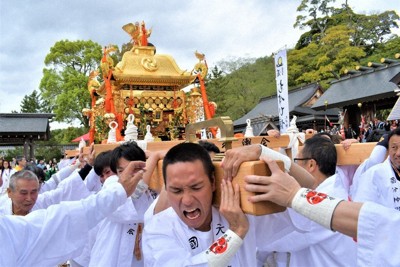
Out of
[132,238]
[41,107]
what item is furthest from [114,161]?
[41,107]

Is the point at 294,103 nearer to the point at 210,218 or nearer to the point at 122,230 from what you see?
the point at 122,230

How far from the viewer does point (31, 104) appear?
51.8 meters

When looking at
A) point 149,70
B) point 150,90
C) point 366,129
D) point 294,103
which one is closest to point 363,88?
point 366,129

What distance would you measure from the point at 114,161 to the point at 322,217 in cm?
219

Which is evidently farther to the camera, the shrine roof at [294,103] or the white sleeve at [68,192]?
the shrine roof at [294,103]

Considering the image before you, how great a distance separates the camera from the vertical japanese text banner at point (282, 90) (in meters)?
6.16

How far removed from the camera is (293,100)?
3180 cm

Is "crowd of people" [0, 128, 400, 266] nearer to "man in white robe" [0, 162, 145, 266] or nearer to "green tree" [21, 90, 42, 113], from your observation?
"man in white robe" [0, 162, 145, 266]

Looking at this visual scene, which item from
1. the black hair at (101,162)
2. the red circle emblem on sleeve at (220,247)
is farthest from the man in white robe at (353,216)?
the black hair at (101,162)

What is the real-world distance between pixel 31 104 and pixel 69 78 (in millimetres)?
21872

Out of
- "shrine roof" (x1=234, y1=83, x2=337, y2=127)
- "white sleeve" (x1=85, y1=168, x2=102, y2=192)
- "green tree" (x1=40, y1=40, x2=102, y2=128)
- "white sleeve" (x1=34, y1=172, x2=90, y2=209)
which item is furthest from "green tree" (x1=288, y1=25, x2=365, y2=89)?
"white sleeve" (x1=34, y1=172, x2=90, y2=209)

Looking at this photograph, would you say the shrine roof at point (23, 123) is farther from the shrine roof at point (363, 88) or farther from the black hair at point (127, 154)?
the black hair at point (127, 154)

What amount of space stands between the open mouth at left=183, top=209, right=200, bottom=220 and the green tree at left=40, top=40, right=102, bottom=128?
32549mm

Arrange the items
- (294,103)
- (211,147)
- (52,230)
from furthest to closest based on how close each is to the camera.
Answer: (294,103) → (211,147) → (52,230)
